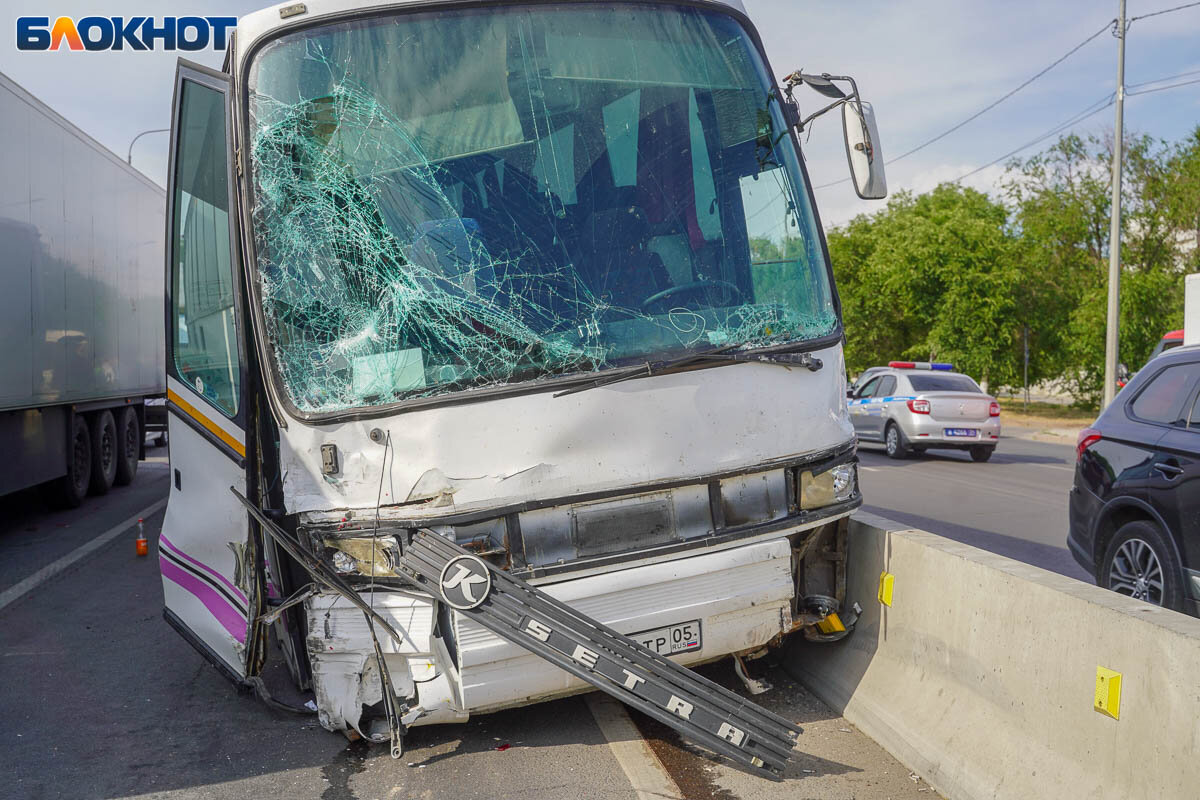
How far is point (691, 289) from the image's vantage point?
186 inches

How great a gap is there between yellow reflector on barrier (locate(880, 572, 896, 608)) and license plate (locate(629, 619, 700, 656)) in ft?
3.09

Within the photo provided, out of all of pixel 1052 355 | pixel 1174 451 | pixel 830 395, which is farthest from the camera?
pixel 1052 355

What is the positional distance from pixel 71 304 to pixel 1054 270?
3278cm

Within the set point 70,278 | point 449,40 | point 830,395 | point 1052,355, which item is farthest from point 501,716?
point 1052,355

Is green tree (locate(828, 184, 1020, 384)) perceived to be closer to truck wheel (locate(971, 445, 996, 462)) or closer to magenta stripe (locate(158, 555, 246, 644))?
truck wheel (locate(971, 445, 996, 462))

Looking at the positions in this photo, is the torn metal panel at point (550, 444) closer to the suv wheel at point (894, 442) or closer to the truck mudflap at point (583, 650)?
the truck mudflap at point (583, 650)

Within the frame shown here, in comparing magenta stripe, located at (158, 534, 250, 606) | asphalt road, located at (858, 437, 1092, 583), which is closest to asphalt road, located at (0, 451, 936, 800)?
magenta stripe, located at (158, 534, 250, 606)

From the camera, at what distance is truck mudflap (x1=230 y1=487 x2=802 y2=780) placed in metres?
4.18

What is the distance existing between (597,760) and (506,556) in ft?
3.13

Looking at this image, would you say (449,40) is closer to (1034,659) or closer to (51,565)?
(1034,659)

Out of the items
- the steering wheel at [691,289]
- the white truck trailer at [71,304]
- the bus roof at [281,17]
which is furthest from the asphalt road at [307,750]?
the white truck trailer at [71,304]

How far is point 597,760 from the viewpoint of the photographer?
4535mm

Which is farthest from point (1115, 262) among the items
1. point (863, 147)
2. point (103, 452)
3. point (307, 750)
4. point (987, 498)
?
point (307, 750)

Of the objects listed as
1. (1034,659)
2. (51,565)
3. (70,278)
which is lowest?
(51,565)
